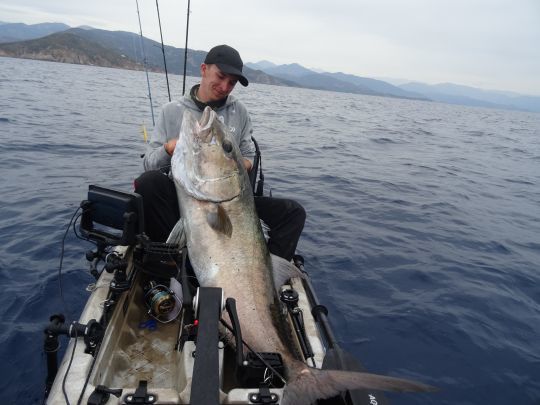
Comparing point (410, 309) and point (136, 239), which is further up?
point (136, 239)

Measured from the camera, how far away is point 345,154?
18.2m

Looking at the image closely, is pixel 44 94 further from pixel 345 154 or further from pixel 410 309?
pixel 410 309

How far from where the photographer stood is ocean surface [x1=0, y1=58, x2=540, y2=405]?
486cm

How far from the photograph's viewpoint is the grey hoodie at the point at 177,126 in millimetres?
4617

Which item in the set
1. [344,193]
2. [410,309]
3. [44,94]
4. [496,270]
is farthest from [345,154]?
[44,94]

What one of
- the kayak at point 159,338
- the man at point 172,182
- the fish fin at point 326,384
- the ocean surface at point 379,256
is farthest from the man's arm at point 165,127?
the fish fin at point 326,384

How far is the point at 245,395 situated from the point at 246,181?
2.08 m

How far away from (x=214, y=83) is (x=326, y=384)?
3597mm

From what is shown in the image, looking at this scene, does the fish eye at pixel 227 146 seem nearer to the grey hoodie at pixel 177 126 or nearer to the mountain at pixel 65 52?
the grey hoodie at pixel 177 126

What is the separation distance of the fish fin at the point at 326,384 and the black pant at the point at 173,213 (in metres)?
2.03

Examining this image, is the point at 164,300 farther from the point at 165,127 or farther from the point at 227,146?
the point at 165,127

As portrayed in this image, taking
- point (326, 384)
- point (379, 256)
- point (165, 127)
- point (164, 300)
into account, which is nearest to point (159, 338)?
point (164, 300)

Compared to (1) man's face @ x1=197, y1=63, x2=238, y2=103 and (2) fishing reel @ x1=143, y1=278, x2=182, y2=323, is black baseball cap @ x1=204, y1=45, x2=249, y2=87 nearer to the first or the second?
(1) man's face @ x1=197, y1=63, x2=238, y2=103

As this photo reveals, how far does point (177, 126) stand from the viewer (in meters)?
4.82
